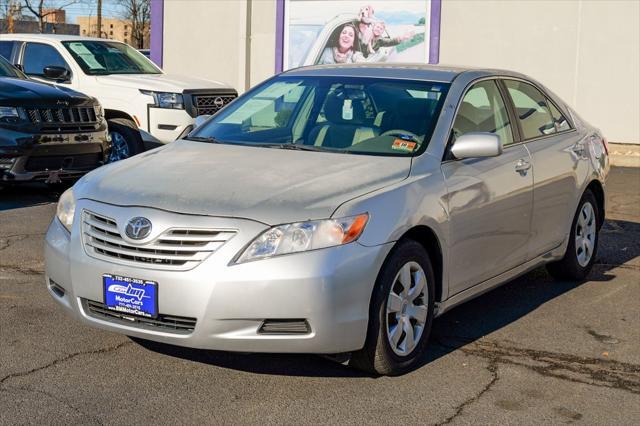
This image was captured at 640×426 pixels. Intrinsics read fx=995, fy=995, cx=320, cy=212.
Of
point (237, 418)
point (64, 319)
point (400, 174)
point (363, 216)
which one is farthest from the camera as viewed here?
→ point (64, 319)

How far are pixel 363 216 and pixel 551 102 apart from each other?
10.1 feet

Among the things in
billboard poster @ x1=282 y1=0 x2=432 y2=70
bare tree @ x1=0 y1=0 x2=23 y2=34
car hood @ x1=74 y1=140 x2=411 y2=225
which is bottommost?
car hood @ x1=74 y1=140 x2=411 y2=225

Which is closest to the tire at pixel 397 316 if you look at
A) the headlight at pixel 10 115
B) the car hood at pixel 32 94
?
the headlight at pixel 10 115

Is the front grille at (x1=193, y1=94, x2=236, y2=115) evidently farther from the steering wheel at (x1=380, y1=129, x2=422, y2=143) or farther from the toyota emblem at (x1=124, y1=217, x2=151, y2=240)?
the toyota emblem at (x1=124, y1=217, x2=151, y2=240)

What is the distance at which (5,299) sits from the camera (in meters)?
6.37

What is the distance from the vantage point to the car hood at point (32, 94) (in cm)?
992

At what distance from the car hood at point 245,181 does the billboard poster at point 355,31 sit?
456 inches

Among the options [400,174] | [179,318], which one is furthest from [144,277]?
[400,174]

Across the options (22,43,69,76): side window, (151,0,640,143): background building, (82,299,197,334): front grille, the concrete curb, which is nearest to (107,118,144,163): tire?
(22,43,69,76): side window

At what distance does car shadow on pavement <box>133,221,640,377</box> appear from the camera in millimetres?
5168

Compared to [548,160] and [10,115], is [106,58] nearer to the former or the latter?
[10,115]

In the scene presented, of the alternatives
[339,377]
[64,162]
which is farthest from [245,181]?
[64,162]

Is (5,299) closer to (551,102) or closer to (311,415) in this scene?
(311,415)

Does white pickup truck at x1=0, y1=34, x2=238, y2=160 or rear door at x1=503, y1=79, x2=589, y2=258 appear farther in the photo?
white pickup truck at x1=0, y1=34, x2=238, y2=160
